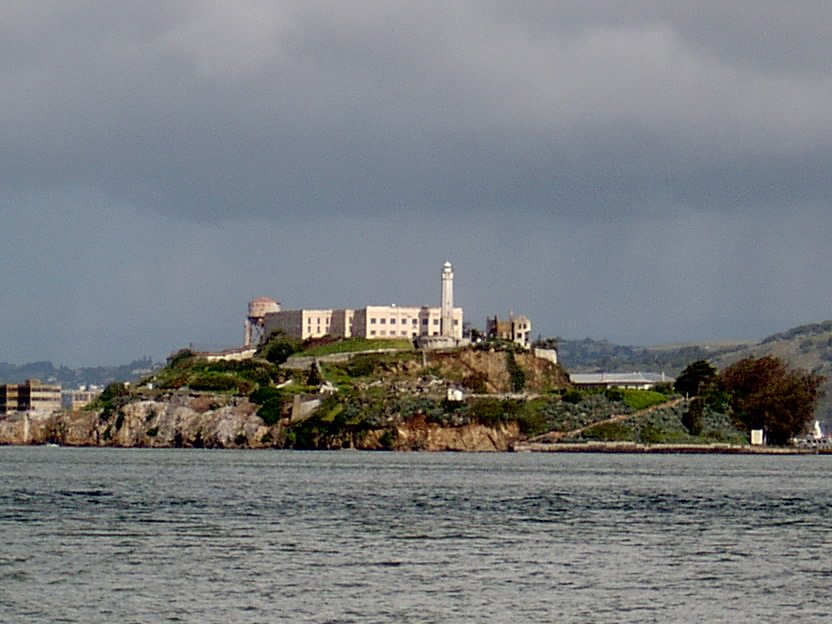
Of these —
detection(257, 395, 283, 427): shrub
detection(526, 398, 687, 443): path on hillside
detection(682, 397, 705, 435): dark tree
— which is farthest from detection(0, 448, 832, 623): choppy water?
detection(682, 397, 705, 435): dark tree

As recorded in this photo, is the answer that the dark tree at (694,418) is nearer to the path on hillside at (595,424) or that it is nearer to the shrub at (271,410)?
the path on hillside at (595,424)

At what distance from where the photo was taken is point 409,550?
61.0 meters

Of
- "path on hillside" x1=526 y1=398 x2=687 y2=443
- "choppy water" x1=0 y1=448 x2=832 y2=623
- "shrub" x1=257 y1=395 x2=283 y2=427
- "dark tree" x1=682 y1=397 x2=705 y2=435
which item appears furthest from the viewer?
"dark tree" x1=682 y1=397 x2=705 y2=435

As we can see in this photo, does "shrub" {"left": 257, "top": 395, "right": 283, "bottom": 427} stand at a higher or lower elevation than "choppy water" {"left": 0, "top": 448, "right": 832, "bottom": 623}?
higher

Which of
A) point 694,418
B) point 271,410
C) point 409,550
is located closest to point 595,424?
point 694,418

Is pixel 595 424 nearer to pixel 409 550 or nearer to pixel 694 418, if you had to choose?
pixel 694 418

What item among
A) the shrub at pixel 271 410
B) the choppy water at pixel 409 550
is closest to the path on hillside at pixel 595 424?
the shrub at pixel 271 410

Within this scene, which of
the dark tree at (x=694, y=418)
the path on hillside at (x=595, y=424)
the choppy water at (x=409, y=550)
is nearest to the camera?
the choppy water at (x=409, y=550)

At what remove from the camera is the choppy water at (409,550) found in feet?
154

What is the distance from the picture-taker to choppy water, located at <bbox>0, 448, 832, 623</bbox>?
46906 millimetres

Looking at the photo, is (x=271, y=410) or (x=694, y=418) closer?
(x=271, y=410)

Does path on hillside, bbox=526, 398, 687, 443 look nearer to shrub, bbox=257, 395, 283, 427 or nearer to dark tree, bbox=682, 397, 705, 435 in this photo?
dark tree, bbox=682, 397, 705, 435

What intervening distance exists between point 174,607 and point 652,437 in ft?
487

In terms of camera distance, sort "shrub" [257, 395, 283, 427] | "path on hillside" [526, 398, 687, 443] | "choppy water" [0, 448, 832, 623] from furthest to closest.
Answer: "shrub" [257, 395, 283, 427], "path on hillside" [526, 398, 687, 443], "choppy water" [0, 448, 832, 623]
